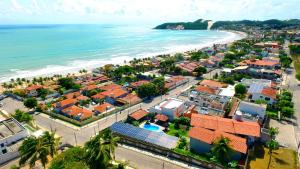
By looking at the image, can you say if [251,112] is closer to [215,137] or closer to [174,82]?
[215,137]

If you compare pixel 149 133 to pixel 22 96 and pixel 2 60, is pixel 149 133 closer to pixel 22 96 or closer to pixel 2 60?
pixel 22 96

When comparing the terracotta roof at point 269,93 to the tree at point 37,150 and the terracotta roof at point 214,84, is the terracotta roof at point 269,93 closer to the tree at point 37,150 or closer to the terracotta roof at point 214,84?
the terracotta roof at point 214,84

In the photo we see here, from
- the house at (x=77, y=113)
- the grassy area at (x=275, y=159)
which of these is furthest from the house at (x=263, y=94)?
the house at (x=77, y=113)

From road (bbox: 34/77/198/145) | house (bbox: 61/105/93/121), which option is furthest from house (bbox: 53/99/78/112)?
road (bbox: 34/77/198/145)

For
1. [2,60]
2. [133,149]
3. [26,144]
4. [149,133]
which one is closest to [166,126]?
[149,133]

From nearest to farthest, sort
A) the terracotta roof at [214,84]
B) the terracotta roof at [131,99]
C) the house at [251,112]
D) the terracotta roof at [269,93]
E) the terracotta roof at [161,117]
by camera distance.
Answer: the house at [251,112] → the terracotta roof at [161,117] → the terracotta roof at [269,93] → the terracotta roof at [131,99] → the terracotta roof at [214,84]

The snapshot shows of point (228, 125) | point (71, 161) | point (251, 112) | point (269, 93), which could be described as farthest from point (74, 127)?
point (269, 93)
